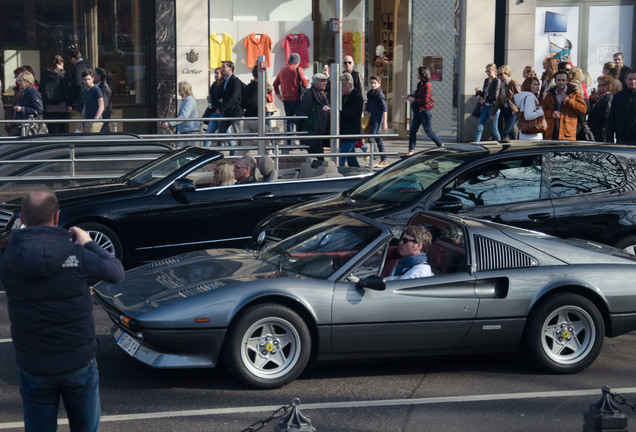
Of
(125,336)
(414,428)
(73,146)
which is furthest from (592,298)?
(73,146)

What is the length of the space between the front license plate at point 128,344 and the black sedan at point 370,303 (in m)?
0.01

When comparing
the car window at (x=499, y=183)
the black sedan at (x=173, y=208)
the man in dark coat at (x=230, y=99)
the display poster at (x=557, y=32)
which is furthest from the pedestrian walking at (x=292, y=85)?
the car window at (x=499, y=183)

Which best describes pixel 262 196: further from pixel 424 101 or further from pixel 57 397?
pixel 424 101

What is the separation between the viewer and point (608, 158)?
9.45 meters

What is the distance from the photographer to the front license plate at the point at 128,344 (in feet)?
20.9

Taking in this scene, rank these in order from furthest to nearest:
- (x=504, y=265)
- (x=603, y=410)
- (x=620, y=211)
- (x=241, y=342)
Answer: (x=620, y=211), (x=504, y=265), (x=241, y=342), (x=603, y=410)

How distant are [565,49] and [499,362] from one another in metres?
16.8

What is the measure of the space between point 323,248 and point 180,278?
3.60 ft

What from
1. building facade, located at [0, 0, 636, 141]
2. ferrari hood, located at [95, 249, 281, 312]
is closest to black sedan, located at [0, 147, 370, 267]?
ferrari hood, located at [95, 249, 281, 312]

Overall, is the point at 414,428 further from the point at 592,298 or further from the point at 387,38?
the point at 387,38

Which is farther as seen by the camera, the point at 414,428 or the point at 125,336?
the point at 125,336

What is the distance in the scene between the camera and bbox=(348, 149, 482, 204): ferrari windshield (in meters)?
9.19

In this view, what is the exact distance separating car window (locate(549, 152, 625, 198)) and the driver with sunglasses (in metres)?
2.52

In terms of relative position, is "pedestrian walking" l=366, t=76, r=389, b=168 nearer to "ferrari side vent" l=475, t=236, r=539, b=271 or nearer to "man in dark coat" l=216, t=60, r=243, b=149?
"man in dark coat" l=216, t=60, r=243, b=149
